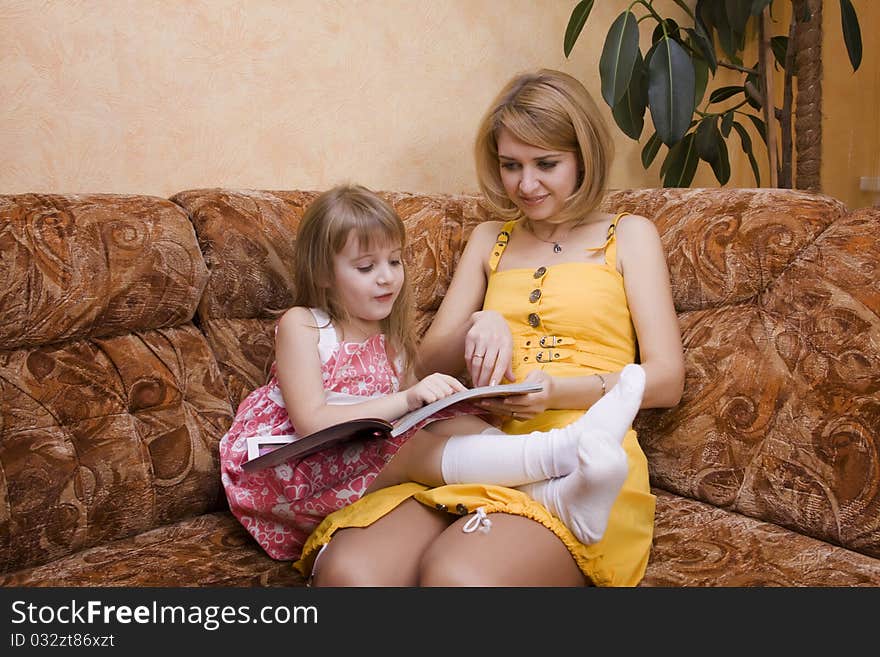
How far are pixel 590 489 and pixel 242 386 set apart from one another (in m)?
0.78

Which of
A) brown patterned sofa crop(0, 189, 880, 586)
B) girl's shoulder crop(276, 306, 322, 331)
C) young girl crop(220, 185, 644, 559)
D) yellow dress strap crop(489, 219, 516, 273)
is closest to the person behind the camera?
young girl crop(220, 185, 644, 559)

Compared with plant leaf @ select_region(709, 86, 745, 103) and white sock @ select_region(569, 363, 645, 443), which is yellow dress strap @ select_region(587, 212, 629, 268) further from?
plant leaf @ select_region(709, 86, 745, 103)

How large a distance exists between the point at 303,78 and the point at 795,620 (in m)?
1.61

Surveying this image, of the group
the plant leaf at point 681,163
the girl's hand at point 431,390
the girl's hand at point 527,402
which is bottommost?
the girl's hand at point 527,402

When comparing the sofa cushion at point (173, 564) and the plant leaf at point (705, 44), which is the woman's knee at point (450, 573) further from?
the plant leaf at point (705, 44)

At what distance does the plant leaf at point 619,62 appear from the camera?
2174 mm

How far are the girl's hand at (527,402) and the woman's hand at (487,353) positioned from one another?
0.05 meters

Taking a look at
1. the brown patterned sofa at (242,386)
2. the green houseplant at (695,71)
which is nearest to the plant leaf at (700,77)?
the green houseplant at (695,71)

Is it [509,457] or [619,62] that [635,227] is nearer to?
[509,457]

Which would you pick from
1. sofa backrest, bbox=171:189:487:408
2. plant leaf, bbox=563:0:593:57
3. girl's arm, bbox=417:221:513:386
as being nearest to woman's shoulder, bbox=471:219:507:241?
girl's arm, bbox=417:221:513:386

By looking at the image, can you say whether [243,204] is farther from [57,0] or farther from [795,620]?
[795,620]

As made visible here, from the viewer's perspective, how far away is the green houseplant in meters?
2.17

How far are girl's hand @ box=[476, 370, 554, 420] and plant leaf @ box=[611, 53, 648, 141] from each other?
1195mm

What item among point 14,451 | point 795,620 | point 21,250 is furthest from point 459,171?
point 795,620
